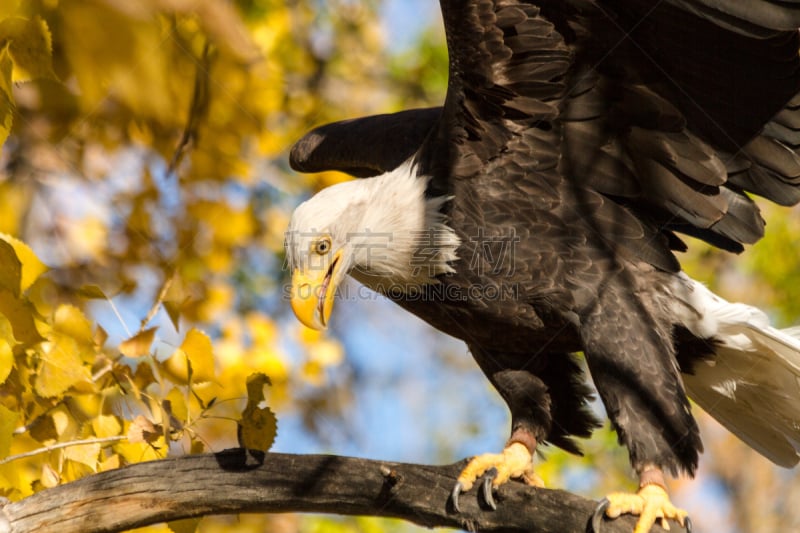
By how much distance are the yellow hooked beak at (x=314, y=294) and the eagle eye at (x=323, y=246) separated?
0.15 ft

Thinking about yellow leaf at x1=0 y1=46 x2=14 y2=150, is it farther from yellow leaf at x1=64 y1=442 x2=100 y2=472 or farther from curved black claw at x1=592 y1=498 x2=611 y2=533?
Result: curved black claw at x1=592 y1=498 x2=611 y2=533

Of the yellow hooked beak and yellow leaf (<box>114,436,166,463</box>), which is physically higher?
the yellow hooked beak

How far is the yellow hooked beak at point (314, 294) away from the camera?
313 centimetres

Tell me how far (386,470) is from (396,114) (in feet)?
6.47

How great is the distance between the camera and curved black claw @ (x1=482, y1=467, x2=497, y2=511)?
9.25 ft

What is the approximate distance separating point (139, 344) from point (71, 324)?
18 centimetres

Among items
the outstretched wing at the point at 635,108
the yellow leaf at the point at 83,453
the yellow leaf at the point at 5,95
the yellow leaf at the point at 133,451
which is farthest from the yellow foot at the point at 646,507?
the yellow leaf at the point at 5,95

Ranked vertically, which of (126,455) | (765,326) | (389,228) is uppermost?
(389,228)

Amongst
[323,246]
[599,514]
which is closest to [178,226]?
[323,246]

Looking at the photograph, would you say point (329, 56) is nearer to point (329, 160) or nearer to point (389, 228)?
point (329, 160)

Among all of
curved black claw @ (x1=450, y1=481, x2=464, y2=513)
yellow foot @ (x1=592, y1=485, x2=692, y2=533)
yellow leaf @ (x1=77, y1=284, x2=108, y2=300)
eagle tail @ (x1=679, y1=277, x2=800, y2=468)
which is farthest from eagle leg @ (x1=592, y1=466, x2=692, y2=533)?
yellow leaf @ (x1=77, y1=284, x2=108, y2=300)

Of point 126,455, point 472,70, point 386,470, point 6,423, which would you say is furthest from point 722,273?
point 6,423

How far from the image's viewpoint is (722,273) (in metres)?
6.78

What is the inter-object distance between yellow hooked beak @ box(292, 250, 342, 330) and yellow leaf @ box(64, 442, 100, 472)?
92cm
